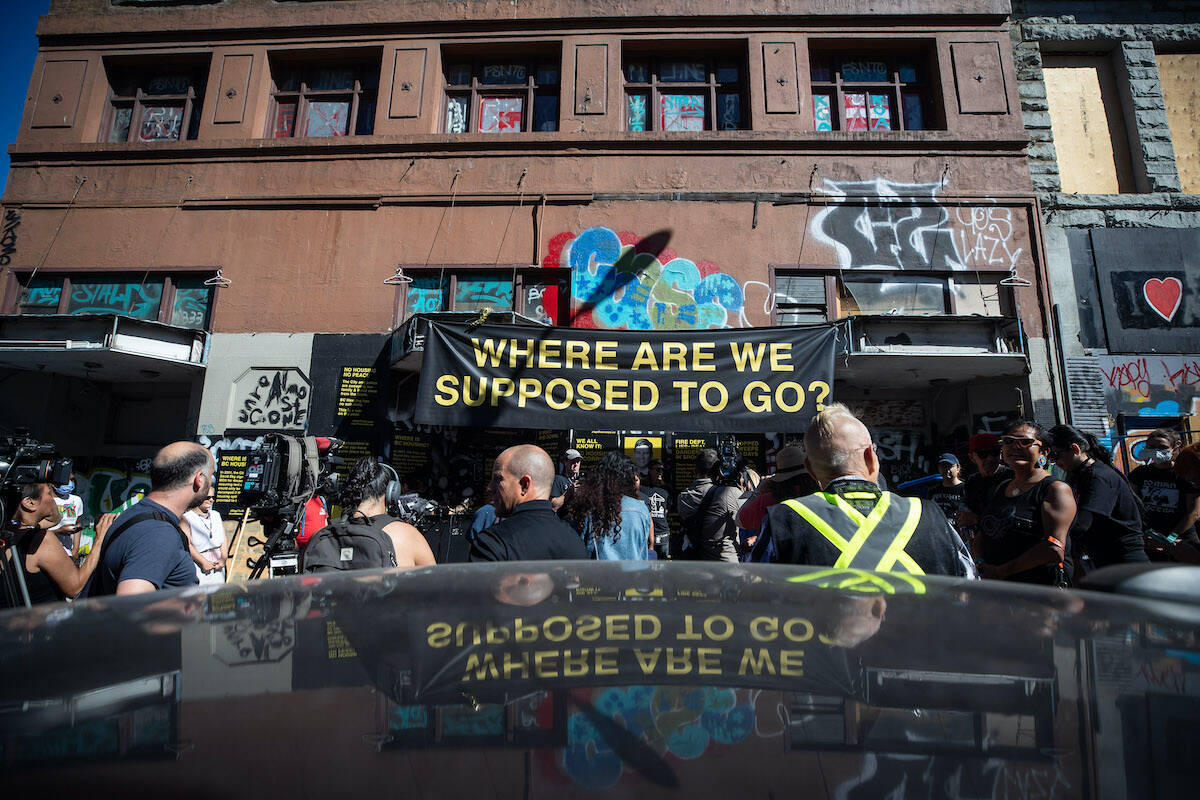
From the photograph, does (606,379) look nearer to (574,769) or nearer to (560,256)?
(560,256)

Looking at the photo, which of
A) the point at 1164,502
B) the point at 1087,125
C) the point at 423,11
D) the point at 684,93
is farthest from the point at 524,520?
the point at 1087,125

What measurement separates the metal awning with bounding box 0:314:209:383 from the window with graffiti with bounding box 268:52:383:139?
4062 millimetres

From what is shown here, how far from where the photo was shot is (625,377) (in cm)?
711

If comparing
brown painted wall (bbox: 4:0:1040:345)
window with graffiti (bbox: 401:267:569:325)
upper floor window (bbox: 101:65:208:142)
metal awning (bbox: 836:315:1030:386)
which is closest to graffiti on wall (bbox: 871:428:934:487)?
metal awning (bbox: 836:315:1030:386)

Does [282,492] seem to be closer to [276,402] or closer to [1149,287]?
[276,402]

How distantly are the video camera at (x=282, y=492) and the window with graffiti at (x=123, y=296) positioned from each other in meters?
5.69

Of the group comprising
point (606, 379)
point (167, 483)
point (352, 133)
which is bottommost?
point (167, 483)

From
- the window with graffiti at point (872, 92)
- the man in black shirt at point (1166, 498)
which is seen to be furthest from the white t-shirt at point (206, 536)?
the window with graffiti at point (872, 92)

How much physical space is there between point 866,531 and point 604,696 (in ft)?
5.13

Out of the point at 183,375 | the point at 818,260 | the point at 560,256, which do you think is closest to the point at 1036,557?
the point at 818,260

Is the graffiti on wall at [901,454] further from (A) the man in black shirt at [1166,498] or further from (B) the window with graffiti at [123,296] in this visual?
(B) the window with graffiti at [123,296]

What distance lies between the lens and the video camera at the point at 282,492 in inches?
180

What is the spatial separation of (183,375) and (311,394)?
7.38 ft

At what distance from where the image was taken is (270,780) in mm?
559
